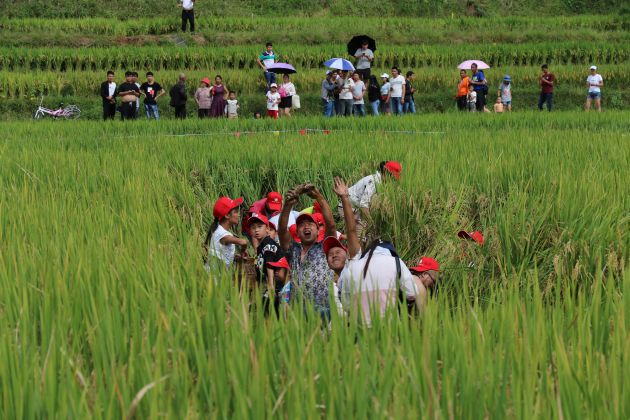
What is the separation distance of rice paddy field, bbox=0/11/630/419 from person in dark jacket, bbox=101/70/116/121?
154cm

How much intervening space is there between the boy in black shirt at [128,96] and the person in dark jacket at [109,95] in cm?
19

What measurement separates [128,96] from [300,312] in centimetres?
1466

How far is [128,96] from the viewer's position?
17.3 meters

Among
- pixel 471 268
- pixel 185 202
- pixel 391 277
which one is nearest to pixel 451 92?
pixel 185 202

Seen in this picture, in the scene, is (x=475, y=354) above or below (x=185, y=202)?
above

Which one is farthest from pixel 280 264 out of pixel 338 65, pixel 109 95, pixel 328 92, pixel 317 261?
pixel 338 65

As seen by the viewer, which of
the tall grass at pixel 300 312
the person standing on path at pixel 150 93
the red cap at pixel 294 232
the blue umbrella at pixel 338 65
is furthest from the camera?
the blue umbrella at pixel 338 65

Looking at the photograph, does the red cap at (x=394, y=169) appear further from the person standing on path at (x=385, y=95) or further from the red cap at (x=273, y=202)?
the person standing on path at (x=385, y=95)

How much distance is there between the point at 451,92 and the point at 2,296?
2007 centimetres

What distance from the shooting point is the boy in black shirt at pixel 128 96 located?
17.2 meters

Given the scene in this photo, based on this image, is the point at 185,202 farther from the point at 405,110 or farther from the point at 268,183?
the point at 405,110

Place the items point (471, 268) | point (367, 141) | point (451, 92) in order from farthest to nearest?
point (451, 92) < point (367, 141) < point (471, 268)

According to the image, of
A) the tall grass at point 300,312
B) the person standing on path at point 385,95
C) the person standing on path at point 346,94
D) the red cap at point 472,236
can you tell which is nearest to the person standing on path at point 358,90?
the person standing on path at point 346,94

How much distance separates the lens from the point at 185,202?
7.81m
